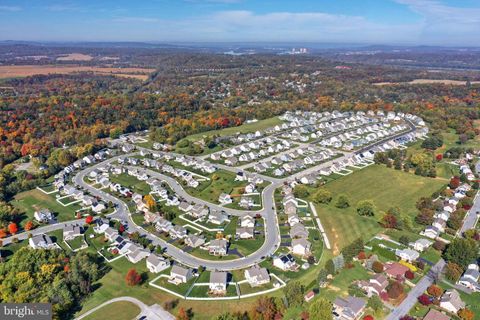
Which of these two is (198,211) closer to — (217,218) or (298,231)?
(217,218)

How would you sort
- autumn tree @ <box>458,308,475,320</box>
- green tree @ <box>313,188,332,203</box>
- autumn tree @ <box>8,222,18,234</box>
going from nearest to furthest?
1. autumn tree @ <box>458,308,475,320</box>
2. autumn tree @ <box>8,222,18,234</box>
3. green tree @ <box>313,188,332,203</box>

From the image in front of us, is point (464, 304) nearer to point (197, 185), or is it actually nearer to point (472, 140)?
point (197, 185)

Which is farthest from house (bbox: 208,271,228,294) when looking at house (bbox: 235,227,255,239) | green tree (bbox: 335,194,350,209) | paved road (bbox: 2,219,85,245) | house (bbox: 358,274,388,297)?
paved road (bbox: 2,219,85,245)

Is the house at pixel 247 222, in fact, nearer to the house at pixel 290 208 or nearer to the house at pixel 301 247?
the house at pixel 290 208

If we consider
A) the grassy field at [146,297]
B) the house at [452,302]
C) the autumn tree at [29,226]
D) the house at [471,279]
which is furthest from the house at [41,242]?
the house at [471,279]

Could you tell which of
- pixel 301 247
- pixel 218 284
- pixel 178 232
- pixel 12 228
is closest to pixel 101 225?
pixel 178 232

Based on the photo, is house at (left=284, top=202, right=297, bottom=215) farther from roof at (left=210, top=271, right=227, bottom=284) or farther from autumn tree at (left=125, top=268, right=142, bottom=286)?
autumn tree at (left=125, top=268, right=142, bottom=286)
